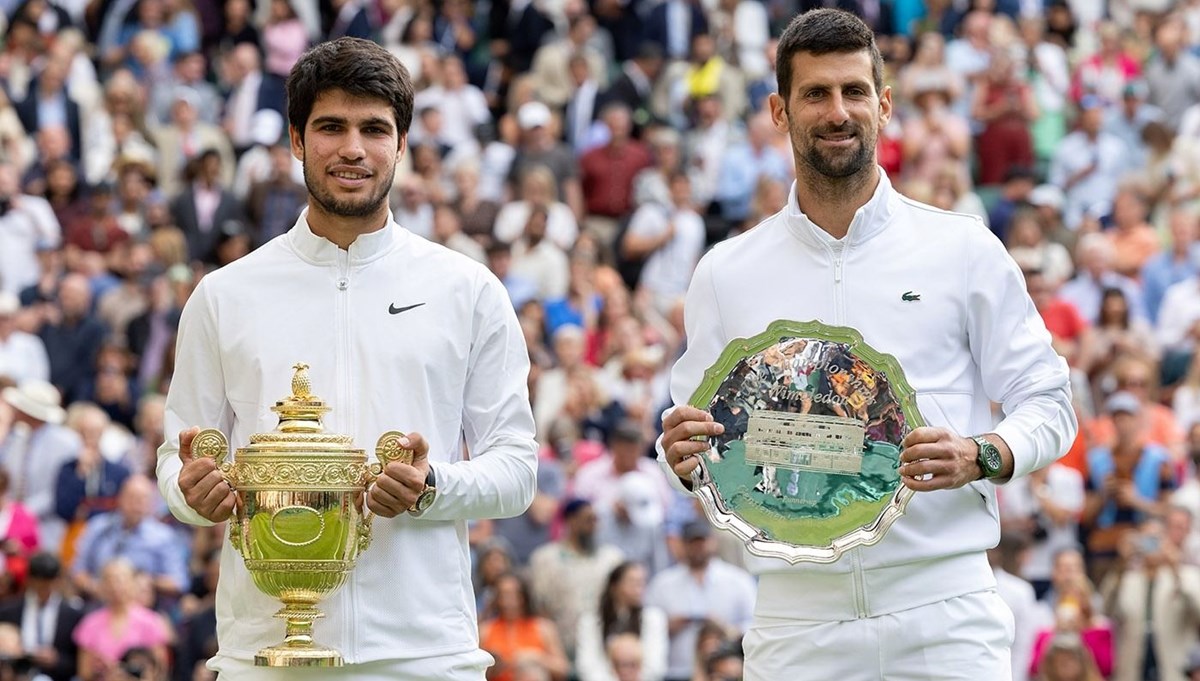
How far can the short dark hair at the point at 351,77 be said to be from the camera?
593 cm

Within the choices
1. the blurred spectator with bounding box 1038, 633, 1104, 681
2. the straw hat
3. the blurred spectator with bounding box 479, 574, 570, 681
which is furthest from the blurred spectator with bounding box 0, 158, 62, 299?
the blurred spectator with bounding box 1038, 633, 1104, 681

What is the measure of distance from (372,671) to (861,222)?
1.59m

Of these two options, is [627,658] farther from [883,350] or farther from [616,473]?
[883,350]

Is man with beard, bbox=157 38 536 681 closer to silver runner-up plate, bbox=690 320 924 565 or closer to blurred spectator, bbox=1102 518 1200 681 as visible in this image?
silver runner-up plate, bbox=690 320 924 565

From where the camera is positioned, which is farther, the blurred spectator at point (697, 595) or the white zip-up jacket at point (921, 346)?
the blurred spectator at point (697, 595)

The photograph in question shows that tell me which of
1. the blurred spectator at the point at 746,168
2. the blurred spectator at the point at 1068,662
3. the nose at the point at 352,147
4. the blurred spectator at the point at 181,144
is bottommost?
the blurred spectator at the point at 1068,662

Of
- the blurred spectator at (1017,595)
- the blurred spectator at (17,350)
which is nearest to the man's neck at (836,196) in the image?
the blurred spectator at (1017,595)

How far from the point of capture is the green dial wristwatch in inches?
221

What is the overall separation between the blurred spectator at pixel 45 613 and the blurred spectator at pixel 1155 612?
5405mm

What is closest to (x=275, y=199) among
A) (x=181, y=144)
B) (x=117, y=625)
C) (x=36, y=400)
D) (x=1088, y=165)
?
(x=181, y=144)

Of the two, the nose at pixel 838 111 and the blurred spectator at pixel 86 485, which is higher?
the blurred spectator at pixel 86 485

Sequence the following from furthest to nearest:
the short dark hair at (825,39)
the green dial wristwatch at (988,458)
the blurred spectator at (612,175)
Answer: the blurred spectator at (612,175), the short dark hair at (825,39), the green dial wristwatch at (988,458)

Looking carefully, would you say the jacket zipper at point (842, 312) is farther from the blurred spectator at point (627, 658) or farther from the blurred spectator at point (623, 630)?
the blurred spectator at point (623, 630)

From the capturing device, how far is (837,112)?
594 centimetres
